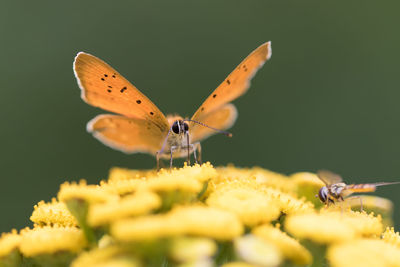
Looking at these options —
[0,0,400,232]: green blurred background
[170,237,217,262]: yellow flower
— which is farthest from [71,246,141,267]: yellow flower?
[0,0,400,232]: green blurred background

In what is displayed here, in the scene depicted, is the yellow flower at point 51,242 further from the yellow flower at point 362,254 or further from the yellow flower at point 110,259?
the yellow flower at point 362,254

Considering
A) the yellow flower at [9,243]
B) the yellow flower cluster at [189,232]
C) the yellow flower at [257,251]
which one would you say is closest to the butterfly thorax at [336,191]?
the yellow flower cluster at [189,232]

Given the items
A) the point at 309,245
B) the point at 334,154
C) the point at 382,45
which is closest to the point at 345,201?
the point at 309,245

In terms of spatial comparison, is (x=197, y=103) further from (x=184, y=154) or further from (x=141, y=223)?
(x=141, y=223)

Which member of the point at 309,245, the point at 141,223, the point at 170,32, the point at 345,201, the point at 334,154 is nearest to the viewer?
the point at 141,223

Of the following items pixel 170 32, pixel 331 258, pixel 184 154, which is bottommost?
pixel 331 258

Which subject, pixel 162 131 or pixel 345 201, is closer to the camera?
pixel 345 201

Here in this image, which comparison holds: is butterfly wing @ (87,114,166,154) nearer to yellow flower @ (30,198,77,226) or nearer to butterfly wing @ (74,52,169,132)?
butterfly wing @ (74,52,169,132)
